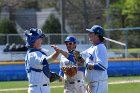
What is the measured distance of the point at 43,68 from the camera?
847cm

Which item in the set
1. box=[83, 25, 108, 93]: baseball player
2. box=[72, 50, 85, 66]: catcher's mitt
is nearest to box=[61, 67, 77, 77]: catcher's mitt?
box=[72, 50, 85, 66]: catcher's mitt

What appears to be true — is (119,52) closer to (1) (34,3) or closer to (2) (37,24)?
(2) (37,24)

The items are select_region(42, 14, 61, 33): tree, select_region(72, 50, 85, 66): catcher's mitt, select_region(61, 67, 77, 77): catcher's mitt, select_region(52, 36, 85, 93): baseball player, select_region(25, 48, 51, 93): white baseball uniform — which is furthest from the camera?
select_region(42, 14, 61, 33): tree

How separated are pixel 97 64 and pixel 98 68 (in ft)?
0.23

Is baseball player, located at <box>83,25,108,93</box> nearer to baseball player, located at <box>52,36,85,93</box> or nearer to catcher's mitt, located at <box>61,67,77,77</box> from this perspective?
catcher's mitt, located at <box>61,67,77,77</box>

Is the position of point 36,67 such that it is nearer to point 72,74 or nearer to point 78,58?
point 78,58

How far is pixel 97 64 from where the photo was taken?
8.71 m

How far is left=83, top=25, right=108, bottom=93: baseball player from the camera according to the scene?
8750mm

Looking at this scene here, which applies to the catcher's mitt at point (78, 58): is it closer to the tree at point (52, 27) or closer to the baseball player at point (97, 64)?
the baseball player at point (97, 64)

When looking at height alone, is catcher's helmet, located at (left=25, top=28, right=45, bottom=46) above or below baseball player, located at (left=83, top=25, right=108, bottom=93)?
above

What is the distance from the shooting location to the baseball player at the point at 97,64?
875 centimetres

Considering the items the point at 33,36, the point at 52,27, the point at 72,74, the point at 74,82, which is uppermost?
the point at 33,36

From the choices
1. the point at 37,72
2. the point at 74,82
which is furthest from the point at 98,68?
the point at 74,82

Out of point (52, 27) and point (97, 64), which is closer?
point (97, 64)
